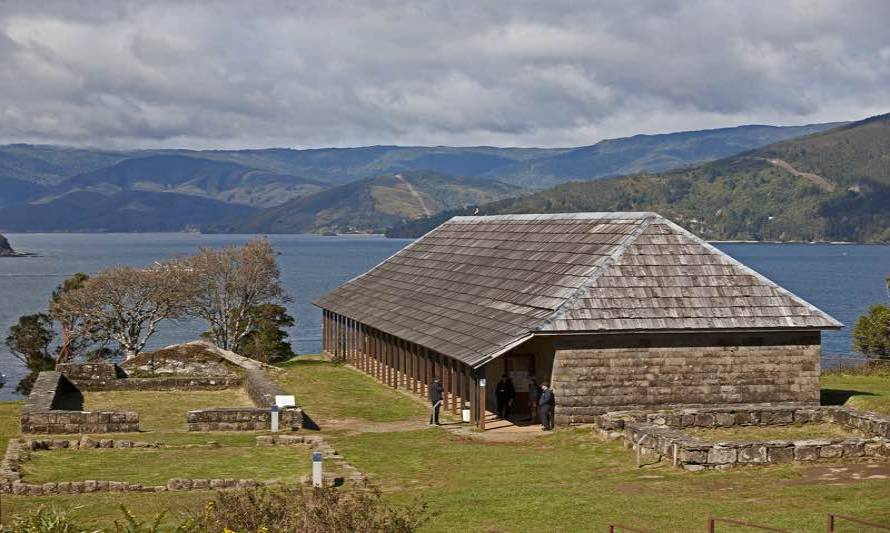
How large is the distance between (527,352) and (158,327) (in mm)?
80358

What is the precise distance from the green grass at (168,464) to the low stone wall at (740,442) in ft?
24.5

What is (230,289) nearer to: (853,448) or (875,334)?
(875,334)

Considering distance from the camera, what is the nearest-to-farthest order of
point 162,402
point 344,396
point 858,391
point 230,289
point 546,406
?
point 546,406
point 162,402
point 858,391
point 344,396
point 230,289

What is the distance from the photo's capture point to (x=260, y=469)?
24375 mm

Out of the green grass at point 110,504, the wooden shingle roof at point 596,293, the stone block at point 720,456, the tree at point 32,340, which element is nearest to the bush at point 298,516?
the green grass at point 110,504

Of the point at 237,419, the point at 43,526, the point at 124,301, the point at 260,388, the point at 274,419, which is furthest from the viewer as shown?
the point at 124,301

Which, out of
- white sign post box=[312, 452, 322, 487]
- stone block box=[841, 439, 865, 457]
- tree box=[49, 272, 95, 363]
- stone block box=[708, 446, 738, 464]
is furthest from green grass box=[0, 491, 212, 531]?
tree box=[49, 272, 95, 363]

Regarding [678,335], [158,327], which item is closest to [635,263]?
[678,335]

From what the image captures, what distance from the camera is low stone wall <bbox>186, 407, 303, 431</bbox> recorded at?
30.6 metres

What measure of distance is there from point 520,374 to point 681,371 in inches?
206

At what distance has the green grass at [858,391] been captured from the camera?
1362 inches

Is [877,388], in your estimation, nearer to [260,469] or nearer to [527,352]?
[527,352]

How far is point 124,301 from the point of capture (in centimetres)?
6319

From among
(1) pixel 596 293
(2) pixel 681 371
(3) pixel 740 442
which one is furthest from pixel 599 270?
(3) pixel 740 442
